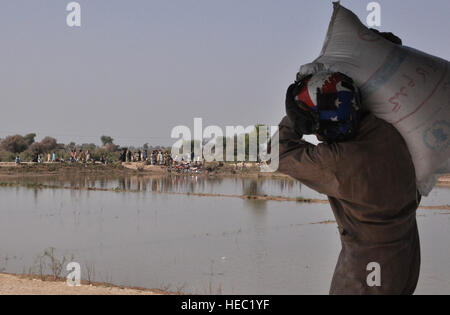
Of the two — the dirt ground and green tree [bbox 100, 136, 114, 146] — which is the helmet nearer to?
the dirt ground

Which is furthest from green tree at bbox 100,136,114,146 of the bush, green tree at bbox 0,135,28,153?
the bush

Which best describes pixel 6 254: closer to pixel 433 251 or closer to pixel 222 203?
pixel 433 251

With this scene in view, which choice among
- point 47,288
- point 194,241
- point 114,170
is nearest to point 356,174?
point 47,288

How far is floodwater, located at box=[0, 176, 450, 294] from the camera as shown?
8.02m

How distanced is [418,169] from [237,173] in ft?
102

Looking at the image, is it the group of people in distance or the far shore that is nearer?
the far shore

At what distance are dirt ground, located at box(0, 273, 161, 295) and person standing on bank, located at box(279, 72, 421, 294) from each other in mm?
4830

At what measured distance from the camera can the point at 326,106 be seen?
1522 mm

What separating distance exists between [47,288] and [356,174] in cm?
548

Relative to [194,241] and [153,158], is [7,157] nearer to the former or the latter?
[153,158]

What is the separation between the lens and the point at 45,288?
640 cm

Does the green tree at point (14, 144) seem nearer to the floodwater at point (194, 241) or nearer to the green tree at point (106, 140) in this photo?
the green tree at point (106, 140)

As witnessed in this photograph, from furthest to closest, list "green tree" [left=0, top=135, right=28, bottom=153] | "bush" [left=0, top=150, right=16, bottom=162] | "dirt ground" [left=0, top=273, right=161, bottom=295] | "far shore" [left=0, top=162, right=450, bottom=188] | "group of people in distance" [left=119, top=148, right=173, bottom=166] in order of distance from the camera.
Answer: "green tree" [left=0, top=135, right=28, bottom=153] → "bush" [left=0, top=150, right=16, bottom=162] → "group of people in distance" [left=119, top=148, right=173, bottom=166] → "far shore" [left=0, top=162, right=450, bottom=188] → "dirt ground" [left=0, top=273, right=161, bottom=295]
